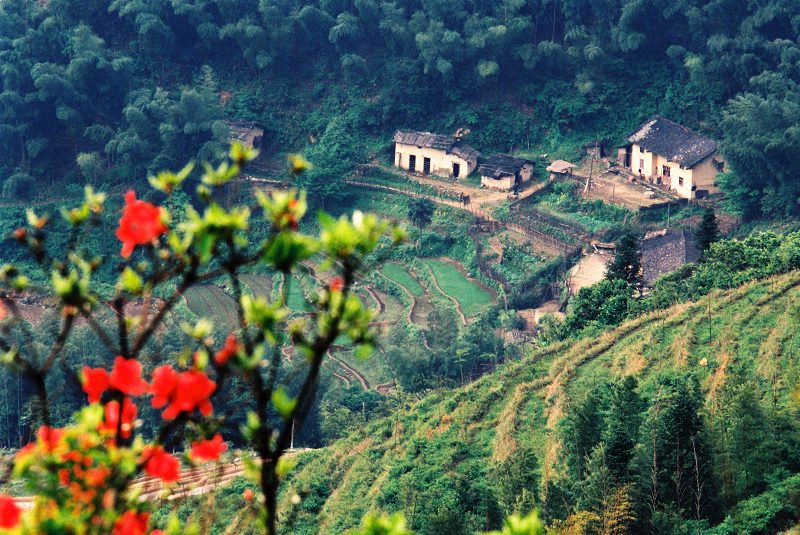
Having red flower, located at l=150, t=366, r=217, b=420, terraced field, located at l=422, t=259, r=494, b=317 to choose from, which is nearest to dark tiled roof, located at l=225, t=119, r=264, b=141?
terraced field, located at l=422, t=259, r=494, b=317

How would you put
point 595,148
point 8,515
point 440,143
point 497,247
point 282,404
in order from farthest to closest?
point 440,143 → point 595,148 → point 497,247 → point 282,404 → point 8,515

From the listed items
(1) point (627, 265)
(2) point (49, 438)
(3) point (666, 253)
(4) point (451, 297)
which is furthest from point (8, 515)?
(4) point (451, 297)

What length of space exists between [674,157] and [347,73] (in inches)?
471

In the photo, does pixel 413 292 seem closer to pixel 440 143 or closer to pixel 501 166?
pixel 501 166

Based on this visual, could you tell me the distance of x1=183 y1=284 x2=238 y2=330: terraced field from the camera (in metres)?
29.5

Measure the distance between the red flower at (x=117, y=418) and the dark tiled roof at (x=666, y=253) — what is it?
74.0 feet

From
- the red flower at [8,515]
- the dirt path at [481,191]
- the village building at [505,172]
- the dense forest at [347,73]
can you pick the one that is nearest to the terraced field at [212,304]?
the dense forest at [347,73]

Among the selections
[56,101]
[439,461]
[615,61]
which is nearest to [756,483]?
[439,461]

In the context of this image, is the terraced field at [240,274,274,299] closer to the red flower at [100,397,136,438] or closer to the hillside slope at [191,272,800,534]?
the hillside slope at [191,272,800,534]

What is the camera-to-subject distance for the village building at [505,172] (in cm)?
3262

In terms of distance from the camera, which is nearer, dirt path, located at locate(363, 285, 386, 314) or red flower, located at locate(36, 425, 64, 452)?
red flower, located at locate(36, 425, 64, 452)

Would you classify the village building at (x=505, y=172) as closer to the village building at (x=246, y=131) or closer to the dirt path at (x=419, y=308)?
the dirt path at (x=419, y=308)

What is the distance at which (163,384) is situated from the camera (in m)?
3.62

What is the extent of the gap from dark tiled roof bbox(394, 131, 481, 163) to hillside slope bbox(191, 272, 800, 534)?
14306mm
